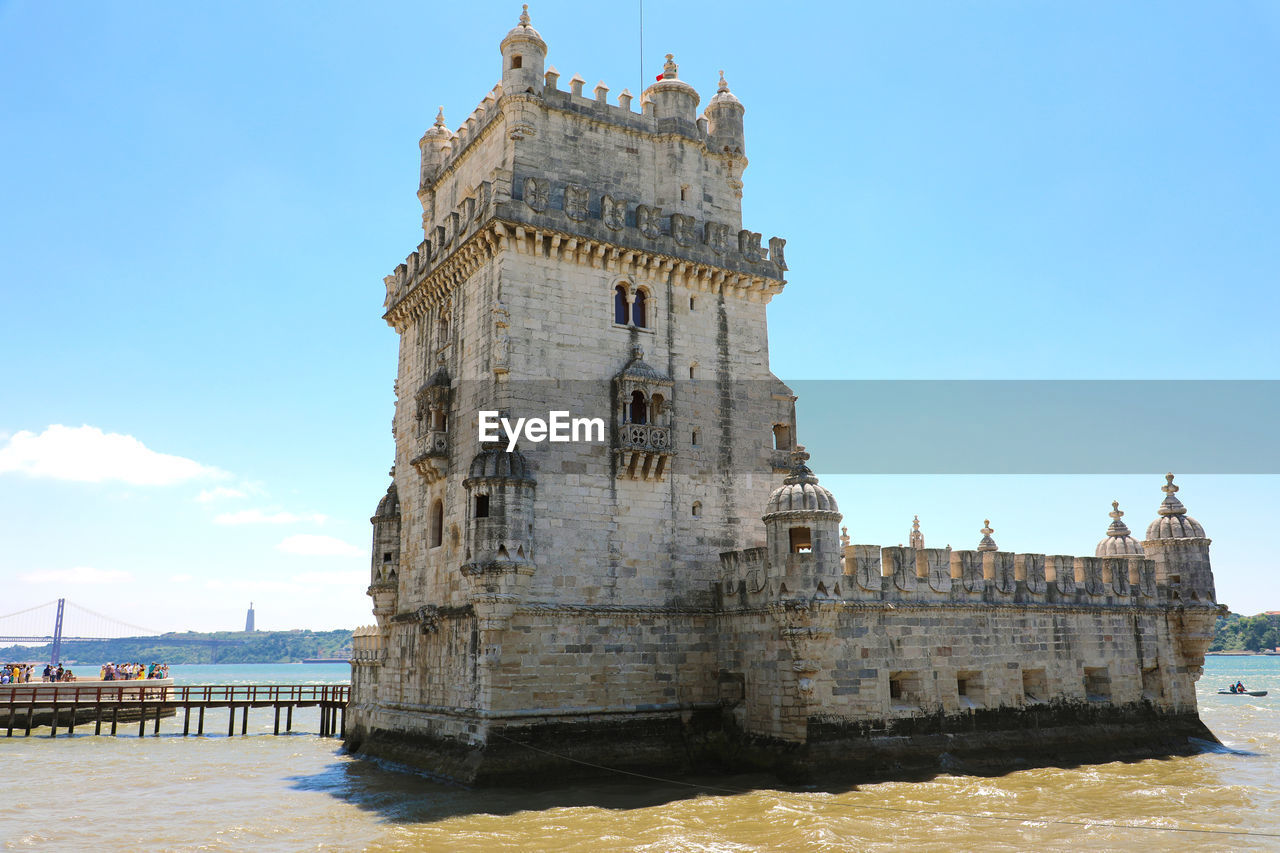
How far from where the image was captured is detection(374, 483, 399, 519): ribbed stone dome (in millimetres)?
31438

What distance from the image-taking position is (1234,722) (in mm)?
45250

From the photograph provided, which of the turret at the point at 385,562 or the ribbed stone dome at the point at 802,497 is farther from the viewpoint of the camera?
the turret at the point at 385,562

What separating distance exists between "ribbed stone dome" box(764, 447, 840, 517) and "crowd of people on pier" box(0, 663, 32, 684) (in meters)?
43.3

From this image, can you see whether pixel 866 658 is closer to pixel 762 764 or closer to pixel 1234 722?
pixel 762 764

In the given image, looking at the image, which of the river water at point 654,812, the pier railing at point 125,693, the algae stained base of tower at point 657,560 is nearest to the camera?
the river water at point 654,812

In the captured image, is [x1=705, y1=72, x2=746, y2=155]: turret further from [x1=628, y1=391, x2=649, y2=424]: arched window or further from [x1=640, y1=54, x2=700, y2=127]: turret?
[x1=628, y1=391, x2=649, y2=424]: arched window

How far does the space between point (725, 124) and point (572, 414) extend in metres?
12.0

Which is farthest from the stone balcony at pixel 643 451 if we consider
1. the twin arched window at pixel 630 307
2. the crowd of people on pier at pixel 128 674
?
the crowd of people on pier at pixel 128 674

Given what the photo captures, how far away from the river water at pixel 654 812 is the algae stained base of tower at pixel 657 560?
1.47 metres

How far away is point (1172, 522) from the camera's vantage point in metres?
32.4

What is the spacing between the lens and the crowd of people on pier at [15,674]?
4878 cm

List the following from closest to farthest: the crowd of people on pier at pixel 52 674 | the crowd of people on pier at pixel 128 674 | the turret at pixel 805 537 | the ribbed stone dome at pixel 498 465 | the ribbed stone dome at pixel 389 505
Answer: the turret at pixel 805 537, the ribbed stone dome at pixel 498 465, the ribbed stone dome at pixel 389 505, the crowd of people on pier at pixel 52 674, the crowd of people on pier at pixel 128 674

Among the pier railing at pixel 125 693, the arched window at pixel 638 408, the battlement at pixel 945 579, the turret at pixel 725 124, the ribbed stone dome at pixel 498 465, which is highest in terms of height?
the turret at pixel 725 124

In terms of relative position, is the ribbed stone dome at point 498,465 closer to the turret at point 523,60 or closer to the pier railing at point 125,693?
the turret at point 523,60
